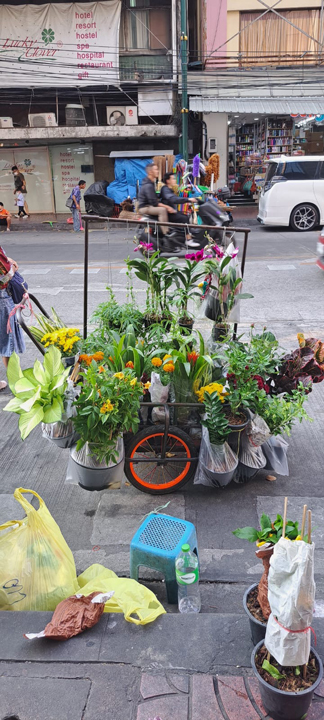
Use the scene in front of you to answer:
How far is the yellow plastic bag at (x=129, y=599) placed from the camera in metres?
2.56

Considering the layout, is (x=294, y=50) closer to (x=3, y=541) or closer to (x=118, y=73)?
(x=118, y=73)

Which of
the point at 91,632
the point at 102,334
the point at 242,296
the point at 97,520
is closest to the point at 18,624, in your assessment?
the point at 91,632

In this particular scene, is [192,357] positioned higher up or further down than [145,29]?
further down

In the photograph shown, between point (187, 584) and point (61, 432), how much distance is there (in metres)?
1.30

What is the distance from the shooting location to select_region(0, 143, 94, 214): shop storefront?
66.4 feet

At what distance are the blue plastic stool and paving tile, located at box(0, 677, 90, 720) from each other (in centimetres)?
75

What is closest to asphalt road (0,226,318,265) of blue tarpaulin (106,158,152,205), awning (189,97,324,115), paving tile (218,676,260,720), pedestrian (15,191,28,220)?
blue tarpaulin (106,158,152,205)

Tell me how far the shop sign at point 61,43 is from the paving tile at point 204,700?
19004mm

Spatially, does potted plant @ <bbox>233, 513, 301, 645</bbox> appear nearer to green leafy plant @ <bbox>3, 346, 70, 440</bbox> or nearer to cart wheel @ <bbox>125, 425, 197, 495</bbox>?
green leafy plant @ <bbox>3, 346, 70, 440</bbox>

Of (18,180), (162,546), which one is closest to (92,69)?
(18,180)

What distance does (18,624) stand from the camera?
2.60 meters

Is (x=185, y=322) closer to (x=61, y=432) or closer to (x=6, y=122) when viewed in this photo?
(x=61, y=432)

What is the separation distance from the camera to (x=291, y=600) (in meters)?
1.92

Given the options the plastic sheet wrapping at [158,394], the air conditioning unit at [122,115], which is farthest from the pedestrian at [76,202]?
the plastic sheet wrapping at [158,394]
